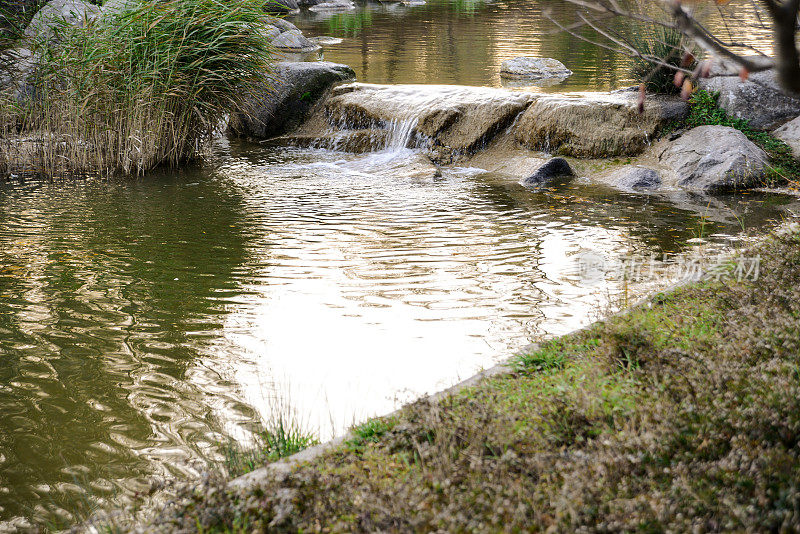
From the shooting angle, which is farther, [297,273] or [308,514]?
[297,273]

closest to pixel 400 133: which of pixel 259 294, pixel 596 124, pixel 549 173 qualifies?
pixel 549 173

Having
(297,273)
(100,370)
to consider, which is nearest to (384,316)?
(297,273)

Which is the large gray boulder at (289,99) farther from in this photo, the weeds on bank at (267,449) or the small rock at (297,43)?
the weeds on bank at (267,449)

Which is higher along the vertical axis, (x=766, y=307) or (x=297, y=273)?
(x=766, y=307)

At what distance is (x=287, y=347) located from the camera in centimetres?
479

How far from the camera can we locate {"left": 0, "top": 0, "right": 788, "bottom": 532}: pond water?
3803 mm

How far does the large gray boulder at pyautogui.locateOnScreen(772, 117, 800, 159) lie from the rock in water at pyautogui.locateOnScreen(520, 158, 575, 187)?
109 inches

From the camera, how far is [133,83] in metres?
9.12

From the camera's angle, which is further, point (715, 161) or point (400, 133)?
point (400, 133)

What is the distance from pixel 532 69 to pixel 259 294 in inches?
527

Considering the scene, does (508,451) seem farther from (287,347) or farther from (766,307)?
(287,347)

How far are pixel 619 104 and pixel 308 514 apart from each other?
30.1 feet

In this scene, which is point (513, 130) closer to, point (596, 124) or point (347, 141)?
point (596, 124)

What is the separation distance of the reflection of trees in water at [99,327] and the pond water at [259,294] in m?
0.02
